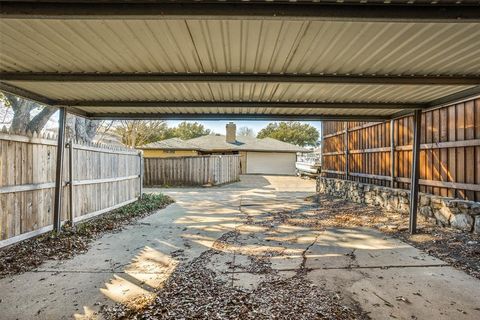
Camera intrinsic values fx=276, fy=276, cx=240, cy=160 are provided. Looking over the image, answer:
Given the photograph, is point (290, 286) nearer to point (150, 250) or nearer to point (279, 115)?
point (150, 250)

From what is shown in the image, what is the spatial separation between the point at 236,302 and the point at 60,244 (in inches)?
143

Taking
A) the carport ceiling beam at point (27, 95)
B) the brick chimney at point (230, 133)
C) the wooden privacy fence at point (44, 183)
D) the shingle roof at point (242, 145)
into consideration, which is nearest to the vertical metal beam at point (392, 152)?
the wooden privacy fence at point (44, 183)

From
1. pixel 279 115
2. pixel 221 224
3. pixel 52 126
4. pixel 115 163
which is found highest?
pixel 52 126

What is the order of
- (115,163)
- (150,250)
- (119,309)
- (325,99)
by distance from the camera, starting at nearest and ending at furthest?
(119,309)
(150,250)
(325,99)
(115,163)

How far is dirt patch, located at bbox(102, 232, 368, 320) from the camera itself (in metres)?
2.63

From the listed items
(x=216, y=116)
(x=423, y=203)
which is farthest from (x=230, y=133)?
(x=423, y=203)

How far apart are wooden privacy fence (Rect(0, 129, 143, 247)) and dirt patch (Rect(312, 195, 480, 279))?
16.7ft

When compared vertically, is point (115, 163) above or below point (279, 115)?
below

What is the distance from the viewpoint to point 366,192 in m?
9.12

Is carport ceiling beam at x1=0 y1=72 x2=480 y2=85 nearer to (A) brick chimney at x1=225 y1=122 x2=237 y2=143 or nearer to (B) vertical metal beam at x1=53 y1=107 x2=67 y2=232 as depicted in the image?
(B) vertical metal beam at x1=53 y1=107 x2=67 y2=232

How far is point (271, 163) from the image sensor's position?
1056 inches

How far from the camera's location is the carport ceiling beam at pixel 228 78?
3812 mm

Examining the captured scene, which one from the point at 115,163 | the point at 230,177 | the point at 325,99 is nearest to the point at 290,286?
the point at 325,99

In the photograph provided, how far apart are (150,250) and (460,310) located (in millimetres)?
4173
